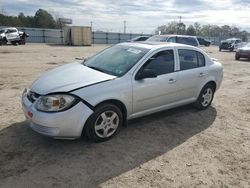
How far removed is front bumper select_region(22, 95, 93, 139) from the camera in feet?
12.2

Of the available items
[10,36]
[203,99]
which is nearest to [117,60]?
[203,99]

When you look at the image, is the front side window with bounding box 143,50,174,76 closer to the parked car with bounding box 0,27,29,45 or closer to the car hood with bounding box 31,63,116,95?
the car hood with bounding box 31,63,116,95

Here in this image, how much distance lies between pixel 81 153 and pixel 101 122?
1.88 feet

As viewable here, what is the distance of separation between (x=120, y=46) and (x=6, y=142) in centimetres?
279

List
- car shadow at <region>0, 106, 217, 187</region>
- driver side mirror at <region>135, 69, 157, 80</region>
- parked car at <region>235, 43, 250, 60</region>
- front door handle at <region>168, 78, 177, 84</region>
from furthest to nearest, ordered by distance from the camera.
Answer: parked car at <region>235, 43, 250, 60</region> → front door handle at <region>168, 78, 177, 84</region> → driver side mirror at <region>135, 69, 157, 80</region> → car shadow at <region>0, 106, 217, 187</region>

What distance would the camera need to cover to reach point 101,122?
4.14 meters

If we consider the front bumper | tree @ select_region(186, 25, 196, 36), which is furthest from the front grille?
tree @ select_region(186, 25, 196, 36)

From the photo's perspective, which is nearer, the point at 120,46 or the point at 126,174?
the point at 126,174

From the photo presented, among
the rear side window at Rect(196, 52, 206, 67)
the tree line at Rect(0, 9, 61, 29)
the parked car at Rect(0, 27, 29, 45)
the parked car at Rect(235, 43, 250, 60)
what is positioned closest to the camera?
the rear side window at Rect(196, 52, 206, 67)

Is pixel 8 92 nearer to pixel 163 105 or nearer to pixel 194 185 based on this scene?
pixel 163 105

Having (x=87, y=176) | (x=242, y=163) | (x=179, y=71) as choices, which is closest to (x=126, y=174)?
(x=87, y=176)

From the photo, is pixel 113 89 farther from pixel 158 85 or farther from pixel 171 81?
pixel 171 81

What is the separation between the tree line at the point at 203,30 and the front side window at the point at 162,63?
5581cm

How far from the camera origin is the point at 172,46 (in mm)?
5273
